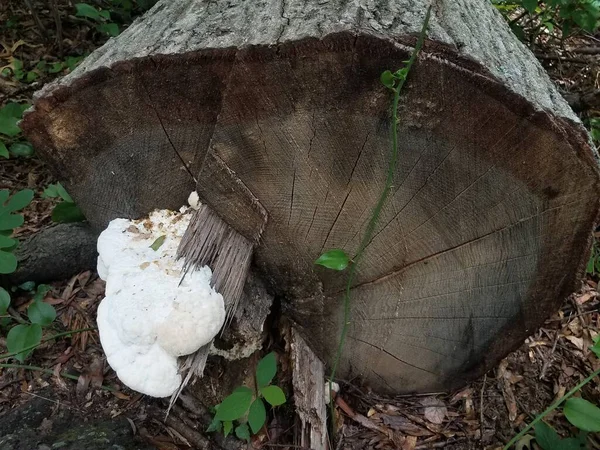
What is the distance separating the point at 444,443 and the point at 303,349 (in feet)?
2.24

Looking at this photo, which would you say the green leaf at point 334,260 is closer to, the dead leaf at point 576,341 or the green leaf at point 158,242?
the green leaf at point 158,242

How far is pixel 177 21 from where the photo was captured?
1732 millimetres

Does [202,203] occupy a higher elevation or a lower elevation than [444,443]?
higher

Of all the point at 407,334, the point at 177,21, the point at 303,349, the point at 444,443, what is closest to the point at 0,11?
the point at 177,21

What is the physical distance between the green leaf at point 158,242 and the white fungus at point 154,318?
5 cm

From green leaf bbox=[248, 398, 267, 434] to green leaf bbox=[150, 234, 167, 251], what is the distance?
627 mm

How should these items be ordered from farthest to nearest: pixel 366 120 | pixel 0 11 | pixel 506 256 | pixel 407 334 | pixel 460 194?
1. pixel 0 11
2. pixel 407 334
3. pixel 506 256
4. pixel 460 194
5. pixel 366 120

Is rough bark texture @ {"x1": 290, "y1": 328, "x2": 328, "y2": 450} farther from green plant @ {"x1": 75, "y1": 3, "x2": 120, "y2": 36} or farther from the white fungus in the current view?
green plant @ {"x1": 75, "y1": 3, "x2": 120, "y2": 36}

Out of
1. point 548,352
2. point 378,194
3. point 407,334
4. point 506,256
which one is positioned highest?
point 378,194

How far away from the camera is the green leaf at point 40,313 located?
207 cm

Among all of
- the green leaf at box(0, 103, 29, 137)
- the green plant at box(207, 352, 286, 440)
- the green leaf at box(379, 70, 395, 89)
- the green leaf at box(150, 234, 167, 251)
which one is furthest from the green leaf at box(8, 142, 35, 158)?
the green leaf at box(379, 70, 395, 89)

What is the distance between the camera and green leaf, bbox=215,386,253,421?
1641mm

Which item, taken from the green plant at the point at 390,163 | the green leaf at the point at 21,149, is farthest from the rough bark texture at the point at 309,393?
the green leaf at the point at 21,149

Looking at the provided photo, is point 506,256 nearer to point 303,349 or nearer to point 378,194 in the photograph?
point 378,194
